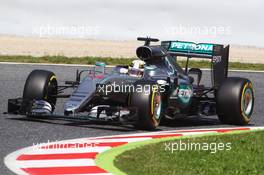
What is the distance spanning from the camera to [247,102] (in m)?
14.4

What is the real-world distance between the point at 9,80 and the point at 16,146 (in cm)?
1042

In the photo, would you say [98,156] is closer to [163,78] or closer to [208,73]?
[163,78]

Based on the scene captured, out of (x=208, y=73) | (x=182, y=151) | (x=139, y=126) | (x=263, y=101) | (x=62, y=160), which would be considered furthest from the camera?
(x=208, y=73)

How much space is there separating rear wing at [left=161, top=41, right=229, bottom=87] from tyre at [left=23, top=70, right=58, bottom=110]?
224 cm

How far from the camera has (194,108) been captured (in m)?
14.5

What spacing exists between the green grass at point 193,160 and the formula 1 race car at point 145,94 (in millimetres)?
1472

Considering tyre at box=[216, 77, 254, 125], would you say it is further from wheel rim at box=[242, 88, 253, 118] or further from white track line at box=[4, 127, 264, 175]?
white track line at box=[4, 127, 264, 175]

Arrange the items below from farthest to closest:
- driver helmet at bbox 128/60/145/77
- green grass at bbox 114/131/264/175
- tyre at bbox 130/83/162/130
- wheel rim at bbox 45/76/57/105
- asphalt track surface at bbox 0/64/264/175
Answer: wheel rim at bbox 45/76/57/105, driver helmet at bbox 128/60/145/77, tyre at bbox 130/83/162/130, asphalt track surface at bbox 0/64/264/175, green grass at bbox 114/131/264/175

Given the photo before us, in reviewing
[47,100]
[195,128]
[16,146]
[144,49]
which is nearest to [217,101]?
[195,128]

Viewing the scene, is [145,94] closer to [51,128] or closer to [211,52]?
[51,128]

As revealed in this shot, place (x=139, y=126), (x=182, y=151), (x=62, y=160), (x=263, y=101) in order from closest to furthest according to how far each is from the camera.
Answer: (x=62, y=160)
(x=182, y=151)
(x=139, y=126)
(x=263, y=101)

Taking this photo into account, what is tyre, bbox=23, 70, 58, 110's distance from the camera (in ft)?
45.8

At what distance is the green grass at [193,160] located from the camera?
9.12 m

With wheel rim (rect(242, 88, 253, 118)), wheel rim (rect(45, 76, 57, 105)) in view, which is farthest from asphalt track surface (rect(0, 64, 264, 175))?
wheel rim (rect(45, 76, 57, 105))
